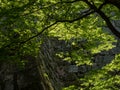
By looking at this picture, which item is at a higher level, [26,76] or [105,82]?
[26,76]

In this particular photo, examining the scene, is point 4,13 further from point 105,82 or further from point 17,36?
point 105,82

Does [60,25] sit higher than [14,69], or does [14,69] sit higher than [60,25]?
[60,25]

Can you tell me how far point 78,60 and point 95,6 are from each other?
137 inches

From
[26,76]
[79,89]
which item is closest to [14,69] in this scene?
[26,76]

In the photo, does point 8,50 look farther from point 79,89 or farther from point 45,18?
point 79,89

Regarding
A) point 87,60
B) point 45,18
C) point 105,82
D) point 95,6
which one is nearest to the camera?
point 95,6

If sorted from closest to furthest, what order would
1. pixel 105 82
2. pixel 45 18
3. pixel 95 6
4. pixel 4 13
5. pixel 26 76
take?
1. pixel 4 13
2. pixel 95 6
3. pixel 45 18
4. pixel 105 82
5. pixel 26 76

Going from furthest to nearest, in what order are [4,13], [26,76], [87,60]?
[26,76] < [87,60] < [4,13]

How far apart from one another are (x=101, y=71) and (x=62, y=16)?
10.5 ft

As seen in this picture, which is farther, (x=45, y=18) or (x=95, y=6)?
(x=45, y=18)

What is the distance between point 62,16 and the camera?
10211 mm

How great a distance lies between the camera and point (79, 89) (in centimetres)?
1305

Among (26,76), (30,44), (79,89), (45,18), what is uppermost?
(45,18)

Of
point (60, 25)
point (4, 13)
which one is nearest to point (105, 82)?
point (60, 25)
